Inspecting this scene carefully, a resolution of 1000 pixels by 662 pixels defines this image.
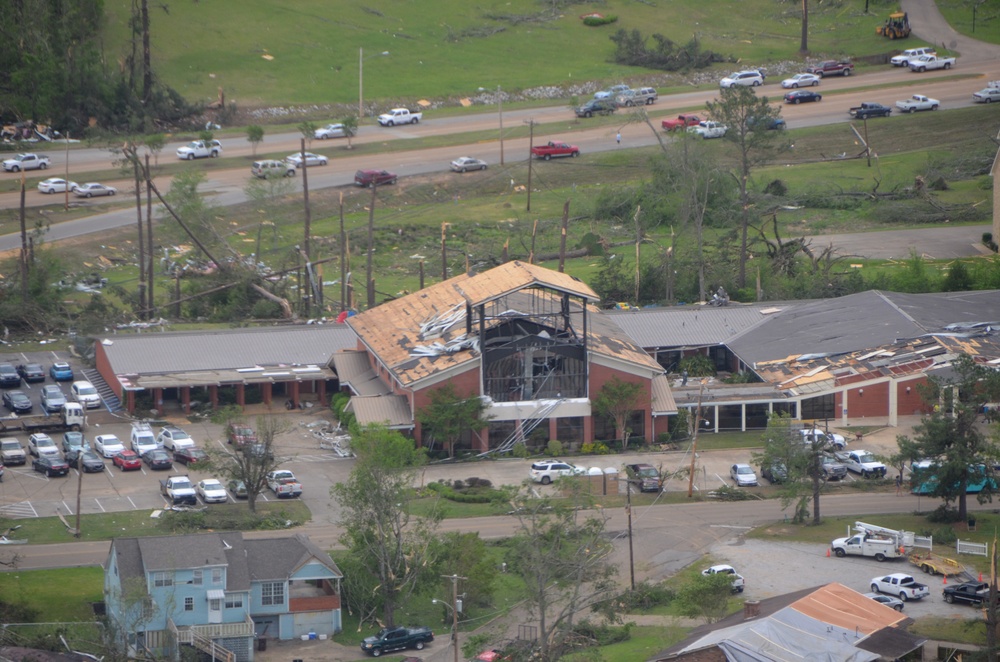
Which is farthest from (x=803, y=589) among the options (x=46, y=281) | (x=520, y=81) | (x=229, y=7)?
(x=229, y=7)

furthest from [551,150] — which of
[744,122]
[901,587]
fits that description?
[901,587]

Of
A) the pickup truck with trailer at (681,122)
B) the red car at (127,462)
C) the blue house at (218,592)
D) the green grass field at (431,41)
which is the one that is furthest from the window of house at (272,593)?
the green grass field at (431,41)

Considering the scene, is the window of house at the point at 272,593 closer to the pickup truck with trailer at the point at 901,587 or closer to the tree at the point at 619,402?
the pickup truck with trailer at the point at 901,587

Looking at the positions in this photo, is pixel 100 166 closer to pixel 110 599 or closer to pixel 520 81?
pixel 520 81

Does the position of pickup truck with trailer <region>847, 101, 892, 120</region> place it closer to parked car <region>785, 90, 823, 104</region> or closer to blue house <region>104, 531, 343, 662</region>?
parked car <region>785, 90, 823, 104</region>

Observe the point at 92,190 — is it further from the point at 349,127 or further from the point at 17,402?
the point at 17,402

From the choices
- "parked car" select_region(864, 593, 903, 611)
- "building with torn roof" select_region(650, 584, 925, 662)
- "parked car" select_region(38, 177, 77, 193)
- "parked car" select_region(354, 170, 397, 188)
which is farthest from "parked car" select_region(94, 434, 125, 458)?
"parked car" select_region(354, 170, 397, 188)

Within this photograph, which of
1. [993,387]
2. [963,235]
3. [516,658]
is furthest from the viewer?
[963,235]
